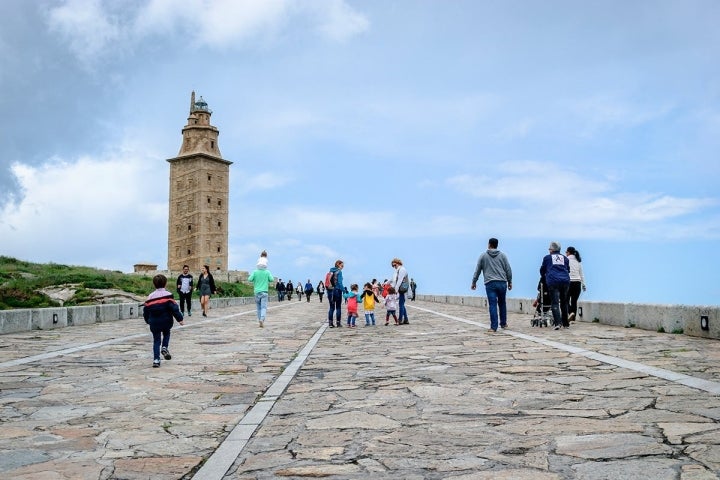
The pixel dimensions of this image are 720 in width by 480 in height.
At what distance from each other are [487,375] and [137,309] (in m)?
19.7

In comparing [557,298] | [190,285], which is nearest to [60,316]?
[190,285]

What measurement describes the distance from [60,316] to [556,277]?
43.8ft

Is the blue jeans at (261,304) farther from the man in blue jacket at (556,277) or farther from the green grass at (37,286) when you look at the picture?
the green grass at (37,286)

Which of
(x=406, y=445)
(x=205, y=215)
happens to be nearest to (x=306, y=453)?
(x=406, y=445)

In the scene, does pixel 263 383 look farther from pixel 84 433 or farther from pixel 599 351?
pixel 599 351

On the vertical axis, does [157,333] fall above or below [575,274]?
below

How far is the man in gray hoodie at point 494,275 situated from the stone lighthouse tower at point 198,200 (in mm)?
75561

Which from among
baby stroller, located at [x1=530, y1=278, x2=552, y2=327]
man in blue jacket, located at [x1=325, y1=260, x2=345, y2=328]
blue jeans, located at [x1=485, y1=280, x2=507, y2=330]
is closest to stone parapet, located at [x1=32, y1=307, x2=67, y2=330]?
man in blue jacket, located at [x1=325, y1=260, x2=345, y2=328]

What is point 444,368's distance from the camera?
26.6ft

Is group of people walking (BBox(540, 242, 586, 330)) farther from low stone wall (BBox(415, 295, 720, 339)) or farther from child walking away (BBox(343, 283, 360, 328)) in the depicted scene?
child walking away (BBox(343, 283, 360, 328))

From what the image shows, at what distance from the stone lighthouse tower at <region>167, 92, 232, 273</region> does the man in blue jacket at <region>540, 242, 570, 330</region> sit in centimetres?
7579

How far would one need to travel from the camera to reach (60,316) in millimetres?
18094

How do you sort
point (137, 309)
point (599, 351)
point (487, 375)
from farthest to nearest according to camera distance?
1. point (137, 309)
2. point (599, 351)
3. point (487, 375)

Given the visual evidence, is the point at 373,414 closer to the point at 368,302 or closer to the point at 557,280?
the point at 557,280
